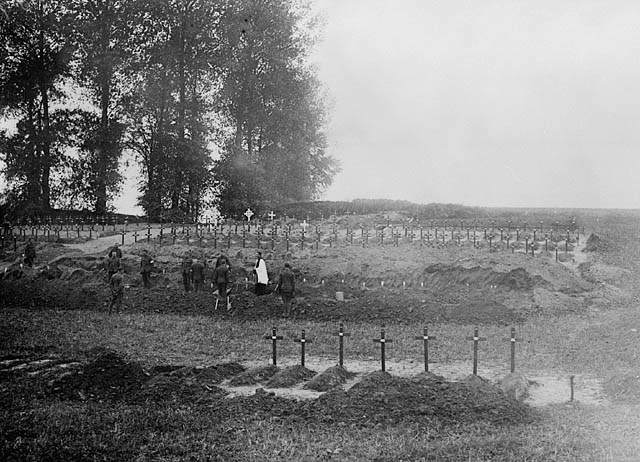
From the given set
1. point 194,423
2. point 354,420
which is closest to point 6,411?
point 194,423

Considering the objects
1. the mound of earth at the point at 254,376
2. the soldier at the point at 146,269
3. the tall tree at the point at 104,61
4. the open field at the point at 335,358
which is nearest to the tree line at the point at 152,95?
the tall tree at the point at 104,61

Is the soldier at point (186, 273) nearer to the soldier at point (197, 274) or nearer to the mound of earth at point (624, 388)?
the soldier at point (197, 274)

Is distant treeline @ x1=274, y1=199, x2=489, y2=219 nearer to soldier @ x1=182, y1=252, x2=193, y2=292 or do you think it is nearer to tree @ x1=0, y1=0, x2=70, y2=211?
tree @ x1=0, y1=0, x2=70, y2=211

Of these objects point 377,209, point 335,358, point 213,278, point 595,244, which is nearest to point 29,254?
point 213,278

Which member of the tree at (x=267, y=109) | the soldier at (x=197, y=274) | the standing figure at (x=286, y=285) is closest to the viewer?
the standing figure at (x=286, y=285)

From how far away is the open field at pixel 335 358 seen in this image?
11414mm

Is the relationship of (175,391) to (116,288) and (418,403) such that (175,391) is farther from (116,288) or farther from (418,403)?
(116,288)

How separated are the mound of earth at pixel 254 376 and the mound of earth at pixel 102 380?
1.96m

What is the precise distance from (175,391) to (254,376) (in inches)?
84.1

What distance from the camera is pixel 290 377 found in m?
16.1

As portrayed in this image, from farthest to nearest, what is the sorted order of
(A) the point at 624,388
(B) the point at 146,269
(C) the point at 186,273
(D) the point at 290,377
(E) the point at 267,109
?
(E) the point at 267,109 → (B) the point at 146,269 → (C) the point at 186,273 → (D) the point at 290,377 → (A) the point at 624,388

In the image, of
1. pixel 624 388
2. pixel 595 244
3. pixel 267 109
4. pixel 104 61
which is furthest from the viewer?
pixel 267 109

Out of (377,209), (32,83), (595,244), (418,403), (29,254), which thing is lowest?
(418,403)

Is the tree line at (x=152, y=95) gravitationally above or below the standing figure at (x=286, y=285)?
above
